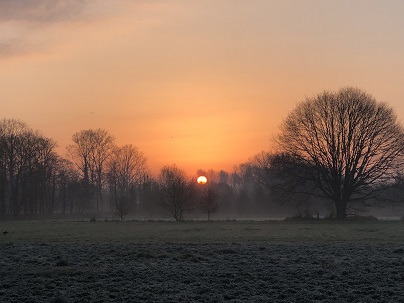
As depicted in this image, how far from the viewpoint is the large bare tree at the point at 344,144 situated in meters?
56.5

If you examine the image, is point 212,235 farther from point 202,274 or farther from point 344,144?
point 344,144

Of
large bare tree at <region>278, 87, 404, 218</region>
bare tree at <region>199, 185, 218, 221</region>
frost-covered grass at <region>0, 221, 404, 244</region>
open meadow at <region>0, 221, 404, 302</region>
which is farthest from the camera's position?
bare tree at <region>199, 185, 218, 221</region>

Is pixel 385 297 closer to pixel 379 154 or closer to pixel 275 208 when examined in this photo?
pixel 379 154

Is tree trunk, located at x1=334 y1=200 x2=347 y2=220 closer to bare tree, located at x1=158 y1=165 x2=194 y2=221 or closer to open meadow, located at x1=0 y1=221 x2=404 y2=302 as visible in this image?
bare tree, located at x1=158 y1=165 x2=194 y2=221

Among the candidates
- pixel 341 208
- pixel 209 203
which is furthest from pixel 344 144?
pixel 209 203

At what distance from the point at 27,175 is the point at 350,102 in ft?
184

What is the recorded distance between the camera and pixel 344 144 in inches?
2288

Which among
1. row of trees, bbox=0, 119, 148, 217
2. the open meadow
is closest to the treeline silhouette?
row of trees, bbox=0, 119, 148, 217

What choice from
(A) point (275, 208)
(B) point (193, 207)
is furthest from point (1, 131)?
(A) point (275, 208)

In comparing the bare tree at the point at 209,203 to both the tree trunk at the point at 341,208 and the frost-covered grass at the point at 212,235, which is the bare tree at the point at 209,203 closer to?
the tree trunk at the point at 341,208

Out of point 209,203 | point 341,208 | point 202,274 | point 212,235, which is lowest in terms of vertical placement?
point 202,274

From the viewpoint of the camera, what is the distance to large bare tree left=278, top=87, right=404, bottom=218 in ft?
185

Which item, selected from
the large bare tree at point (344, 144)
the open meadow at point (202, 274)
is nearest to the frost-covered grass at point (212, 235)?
the open meadow at point (202, 274)

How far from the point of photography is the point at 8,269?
18.0 m
